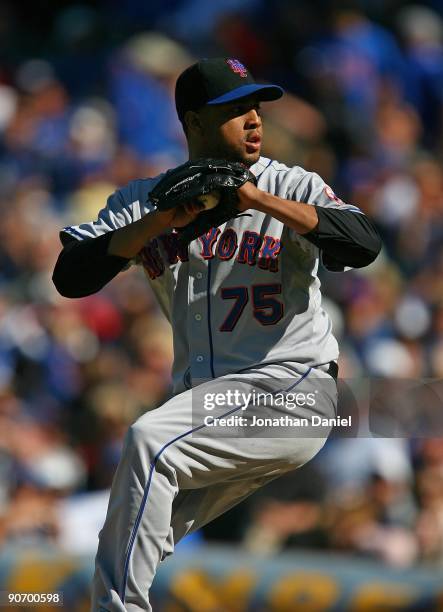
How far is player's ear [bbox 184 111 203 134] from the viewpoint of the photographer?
11.8 ft

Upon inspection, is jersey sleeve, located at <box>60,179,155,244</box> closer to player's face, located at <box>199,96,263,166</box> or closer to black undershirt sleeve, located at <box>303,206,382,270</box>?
player's face, located at <box>199,96,263,166</box>

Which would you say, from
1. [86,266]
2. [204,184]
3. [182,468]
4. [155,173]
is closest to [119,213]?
[86,266]

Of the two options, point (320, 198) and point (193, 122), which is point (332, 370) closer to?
point (320, 198)

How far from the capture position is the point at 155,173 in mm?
8156

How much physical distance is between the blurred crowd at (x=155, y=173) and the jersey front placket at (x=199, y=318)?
204cm

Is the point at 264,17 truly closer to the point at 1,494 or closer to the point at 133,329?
the point at 133,329

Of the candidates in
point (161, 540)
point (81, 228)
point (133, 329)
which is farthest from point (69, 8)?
point (161, 540)

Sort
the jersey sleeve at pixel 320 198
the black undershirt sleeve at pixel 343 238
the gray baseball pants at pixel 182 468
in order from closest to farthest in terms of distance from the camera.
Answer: the gray baseball pants at pixel 182 468 < the black undershirt sleeve at pixel 343 238 < the jersey sleeve at pixel 320 198

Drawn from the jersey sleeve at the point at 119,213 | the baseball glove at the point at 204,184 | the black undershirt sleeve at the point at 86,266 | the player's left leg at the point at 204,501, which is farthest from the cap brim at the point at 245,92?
the player's left leg at the point at 204,501

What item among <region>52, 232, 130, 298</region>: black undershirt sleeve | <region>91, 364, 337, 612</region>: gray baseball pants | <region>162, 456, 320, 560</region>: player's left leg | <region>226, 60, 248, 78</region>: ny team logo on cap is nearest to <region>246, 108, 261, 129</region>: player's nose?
<region>226, 60, 248, 78</region>: ny team logo on cap

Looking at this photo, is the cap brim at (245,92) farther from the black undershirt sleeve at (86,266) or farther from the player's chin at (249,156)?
the black undershirt sleeve at (86,266)

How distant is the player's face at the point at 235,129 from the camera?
11.6 ft

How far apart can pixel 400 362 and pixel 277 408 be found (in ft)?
11.6

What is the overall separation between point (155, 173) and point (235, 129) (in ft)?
15.3
